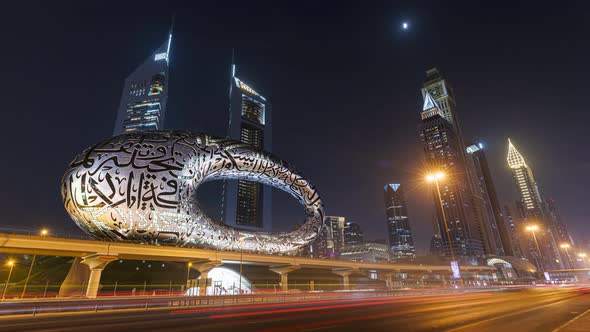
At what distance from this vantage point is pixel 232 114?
523 feet

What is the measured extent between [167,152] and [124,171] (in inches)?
169

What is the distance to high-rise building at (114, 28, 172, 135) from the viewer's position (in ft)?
423

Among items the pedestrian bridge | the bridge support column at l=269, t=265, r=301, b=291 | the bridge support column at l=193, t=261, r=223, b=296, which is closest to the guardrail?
the pedestrian bridge

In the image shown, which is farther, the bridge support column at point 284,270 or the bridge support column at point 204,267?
the bridge support column at point 284,270

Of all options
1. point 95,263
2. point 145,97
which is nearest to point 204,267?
point 95,263

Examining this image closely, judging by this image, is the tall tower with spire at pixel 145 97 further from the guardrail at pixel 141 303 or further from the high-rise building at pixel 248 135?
the guardrail at pixel 141 303

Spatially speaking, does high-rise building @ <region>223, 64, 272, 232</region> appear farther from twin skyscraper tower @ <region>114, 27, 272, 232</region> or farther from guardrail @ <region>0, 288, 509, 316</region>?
guardrail @ <region>0, 288, 509, 316</region>

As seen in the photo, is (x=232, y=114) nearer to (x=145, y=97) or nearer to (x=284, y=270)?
(x=145, y=97)

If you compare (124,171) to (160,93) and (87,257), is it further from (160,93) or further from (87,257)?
(160,93)

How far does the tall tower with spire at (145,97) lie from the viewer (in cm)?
12888

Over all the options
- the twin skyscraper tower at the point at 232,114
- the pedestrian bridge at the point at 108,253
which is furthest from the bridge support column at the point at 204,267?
the twin skyscraper tower at the point at 232,114

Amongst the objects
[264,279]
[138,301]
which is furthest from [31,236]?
[264,279]

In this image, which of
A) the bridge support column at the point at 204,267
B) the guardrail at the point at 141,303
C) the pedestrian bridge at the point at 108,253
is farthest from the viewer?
the bridge support column at the point at 204,267

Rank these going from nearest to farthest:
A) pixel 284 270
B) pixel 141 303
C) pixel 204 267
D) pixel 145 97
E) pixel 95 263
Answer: pixel 141 303
pixel 95 263
pixel 204 267
pixel 284 270
pixel 145 97
